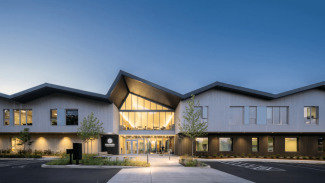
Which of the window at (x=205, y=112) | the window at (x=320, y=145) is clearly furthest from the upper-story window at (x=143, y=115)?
the window at (x=320, y=145)

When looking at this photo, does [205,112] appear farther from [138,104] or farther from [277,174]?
[277,174]

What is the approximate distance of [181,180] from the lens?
36.5 ft

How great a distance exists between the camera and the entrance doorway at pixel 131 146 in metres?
31.9

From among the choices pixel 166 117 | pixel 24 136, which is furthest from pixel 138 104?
pixel 24 136

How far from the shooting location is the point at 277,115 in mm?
26312

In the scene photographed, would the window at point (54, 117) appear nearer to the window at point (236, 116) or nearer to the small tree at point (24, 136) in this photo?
the small tree at point (24, 136)

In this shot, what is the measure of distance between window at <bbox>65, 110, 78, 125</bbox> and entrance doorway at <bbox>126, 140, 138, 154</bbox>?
822cm

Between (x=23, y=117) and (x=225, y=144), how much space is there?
26.9m

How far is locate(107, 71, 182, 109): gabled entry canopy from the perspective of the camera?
79.2ft

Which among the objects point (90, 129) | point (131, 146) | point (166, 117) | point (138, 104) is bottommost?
point (131, 146)

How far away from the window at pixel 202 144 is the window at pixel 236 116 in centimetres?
412

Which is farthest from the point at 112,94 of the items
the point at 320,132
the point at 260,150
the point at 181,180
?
the point at 320,132

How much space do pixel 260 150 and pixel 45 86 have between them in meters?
27.3

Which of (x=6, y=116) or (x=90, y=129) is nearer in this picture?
(x=90, y=129)
